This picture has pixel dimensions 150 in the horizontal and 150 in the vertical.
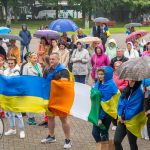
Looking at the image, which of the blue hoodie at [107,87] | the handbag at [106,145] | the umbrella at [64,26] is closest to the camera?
the handbag at [106,145]

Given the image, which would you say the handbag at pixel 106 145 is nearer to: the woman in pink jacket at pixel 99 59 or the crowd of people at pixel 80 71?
the crowd of people at pixel 80 71

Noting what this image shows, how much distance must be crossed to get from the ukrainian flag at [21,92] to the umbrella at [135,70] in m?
2.20

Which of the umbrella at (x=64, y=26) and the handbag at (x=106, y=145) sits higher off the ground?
the umbrella at (x=64, y=26)

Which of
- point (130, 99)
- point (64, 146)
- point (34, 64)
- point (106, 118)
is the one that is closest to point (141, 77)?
point (130, 99)

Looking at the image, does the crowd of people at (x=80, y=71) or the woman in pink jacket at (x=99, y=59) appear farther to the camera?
the woman in pink jacket at (x=99, y=59)

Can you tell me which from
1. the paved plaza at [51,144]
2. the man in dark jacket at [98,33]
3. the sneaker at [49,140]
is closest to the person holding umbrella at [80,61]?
the paved plaza at [51,144]

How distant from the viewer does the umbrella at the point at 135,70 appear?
674 centimetres

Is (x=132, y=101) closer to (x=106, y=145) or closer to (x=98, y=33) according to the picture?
(x=106, y=145)

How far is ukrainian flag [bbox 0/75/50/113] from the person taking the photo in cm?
866

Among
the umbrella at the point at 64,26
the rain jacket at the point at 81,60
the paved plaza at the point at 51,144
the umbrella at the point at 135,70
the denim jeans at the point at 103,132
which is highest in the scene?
the umbrella at the point at 135,70

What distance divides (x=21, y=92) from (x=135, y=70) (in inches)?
107

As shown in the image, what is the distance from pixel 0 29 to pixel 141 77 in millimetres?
10652

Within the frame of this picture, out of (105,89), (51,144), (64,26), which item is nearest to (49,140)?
(51,144)

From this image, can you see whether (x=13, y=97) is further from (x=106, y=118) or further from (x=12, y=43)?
(x=12, y=43)
